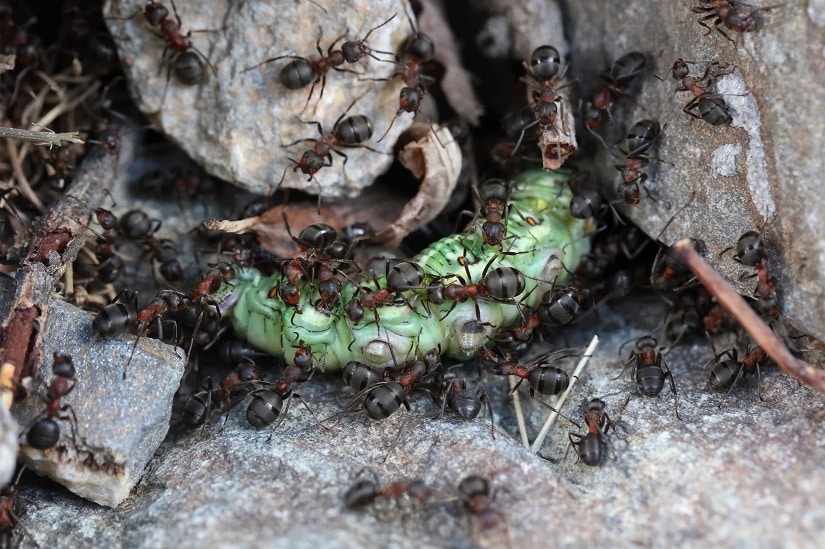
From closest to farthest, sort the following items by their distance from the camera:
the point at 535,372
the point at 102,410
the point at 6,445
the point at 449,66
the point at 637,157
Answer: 1. the point at 6,445
2. the point at 102,410
3. the point at 535,372
4. the point at 637,157
5. the point at 449,66

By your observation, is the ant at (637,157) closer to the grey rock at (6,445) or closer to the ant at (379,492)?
the ant at (379,492)

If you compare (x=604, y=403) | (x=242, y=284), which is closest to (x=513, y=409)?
(x=604, y=403)

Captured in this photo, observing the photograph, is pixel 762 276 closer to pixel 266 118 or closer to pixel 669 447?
pixel 669 447

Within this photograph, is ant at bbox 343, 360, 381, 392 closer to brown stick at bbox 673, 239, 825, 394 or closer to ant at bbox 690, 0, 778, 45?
brown stick at bbox 673, 239, 825, 394

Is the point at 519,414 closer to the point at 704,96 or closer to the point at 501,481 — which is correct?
the point at 501,481

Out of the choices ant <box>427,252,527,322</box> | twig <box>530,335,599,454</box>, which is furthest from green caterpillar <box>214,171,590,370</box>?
twig <box>530,335,599,454</box>

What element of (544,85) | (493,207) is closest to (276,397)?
(493,207)

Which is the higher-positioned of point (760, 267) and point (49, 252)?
point (760, 267)
